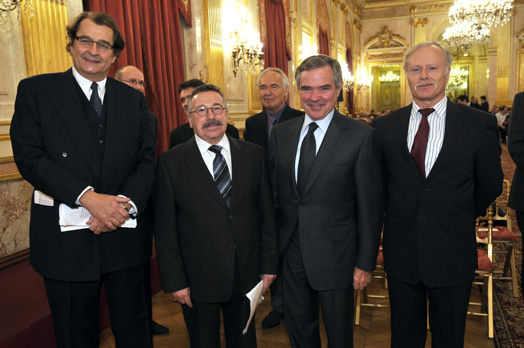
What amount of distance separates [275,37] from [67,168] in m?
7.18

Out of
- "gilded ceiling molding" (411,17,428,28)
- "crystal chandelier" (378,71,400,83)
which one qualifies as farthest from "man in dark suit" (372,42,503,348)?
"crystal chandelier" (378,71,400,83)

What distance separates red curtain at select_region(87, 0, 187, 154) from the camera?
4086mm

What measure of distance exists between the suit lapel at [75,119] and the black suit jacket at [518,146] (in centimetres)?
225

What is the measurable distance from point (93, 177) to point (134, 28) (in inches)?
122

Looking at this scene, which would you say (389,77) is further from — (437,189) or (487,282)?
(437,189)

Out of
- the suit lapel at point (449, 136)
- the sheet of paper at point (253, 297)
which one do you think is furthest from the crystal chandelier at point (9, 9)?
the suit lapel at point (449, 136)

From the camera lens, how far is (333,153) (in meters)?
1.82

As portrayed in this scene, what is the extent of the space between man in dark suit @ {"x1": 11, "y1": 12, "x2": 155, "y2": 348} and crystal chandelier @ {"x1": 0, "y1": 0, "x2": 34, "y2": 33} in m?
1.33

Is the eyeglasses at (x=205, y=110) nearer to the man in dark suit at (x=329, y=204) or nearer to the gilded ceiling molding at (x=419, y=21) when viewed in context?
the man in dark suit at (x=329, y=204)

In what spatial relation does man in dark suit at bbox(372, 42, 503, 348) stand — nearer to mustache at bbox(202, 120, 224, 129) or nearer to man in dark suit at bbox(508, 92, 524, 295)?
man in dark suit at bbox(508, 92, 524, 295)

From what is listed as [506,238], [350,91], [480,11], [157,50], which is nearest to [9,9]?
[157,50]

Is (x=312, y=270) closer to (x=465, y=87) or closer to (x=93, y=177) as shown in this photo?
(x=93, y=177)

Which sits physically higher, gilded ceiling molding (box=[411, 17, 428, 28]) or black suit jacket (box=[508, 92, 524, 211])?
gilded ceiling molding (box=[411, 17, 428, 28])

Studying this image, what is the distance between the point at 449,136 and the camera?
1.80 m
